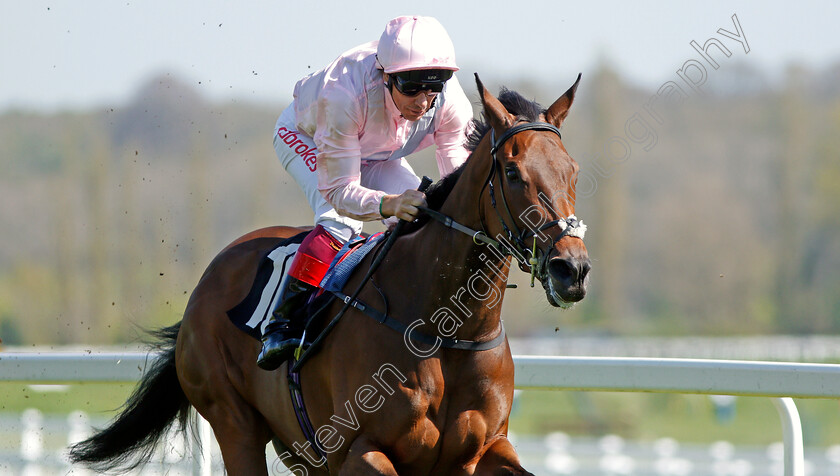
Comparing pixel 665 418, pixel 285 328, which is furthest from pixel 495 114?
pixel 665 418

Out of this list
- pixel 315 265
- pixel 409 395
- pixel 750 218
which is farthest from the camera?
pixel 750 218

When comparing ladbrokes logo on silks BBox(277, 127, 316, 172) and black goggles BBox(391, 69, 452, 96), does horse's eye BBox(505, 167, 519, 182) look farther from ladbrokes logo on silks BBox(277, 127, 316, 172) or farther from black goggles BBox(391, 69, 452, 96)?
ladbrokes logo on silks BBox(277, 127, 316, 172)

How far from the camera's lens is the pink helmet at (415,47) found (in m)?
3.63

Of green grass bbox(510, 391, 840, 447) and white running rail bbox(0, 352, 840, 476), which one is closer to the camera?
white running rail bbox(0, 352, 840, 476)

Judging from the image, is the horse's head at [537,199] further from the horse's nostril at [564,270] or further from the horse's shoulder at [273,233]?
the horse's shoulder at [273,233]

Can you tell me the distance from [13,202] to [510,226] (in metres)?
36.3

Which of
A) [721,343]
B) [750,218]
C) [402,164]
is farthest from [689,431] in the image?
[402,164]

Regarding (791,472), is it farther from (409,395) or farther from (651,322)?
(651,322)

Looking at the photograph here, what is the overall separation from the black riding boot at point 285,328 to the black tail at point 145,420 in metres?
1.19

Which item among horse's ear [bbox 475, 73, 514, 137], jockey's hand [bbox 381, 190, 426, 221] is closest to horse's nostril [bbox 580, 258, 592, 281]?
horse's ear [bbox 475, 73, 514, 137]

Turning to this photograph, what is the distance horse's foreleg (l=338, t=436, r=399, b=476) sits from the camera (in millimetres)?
3379

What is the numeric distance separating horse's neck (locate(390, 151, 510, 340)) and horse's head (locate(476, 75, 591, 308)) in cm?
12

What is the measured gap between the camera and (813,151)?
41.8 m

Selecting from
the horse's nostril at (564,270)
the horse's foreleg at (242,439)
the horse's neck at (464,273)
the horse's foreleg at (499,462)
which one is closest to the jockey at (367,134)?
the horse's neck at (464,273)
